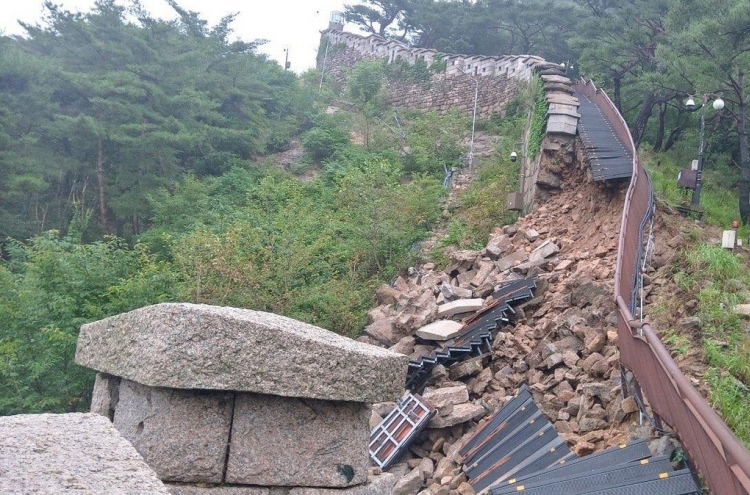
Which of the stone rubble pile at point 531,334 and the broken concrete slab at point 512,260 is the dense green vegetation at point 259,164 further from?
the broken concrete slab at point 512,260

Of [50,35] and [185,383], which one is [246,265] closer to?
[185,383]

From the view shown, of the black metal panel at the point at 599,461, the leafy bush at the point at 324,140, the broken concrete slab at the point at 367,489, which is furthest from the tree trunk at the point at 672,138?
the broken concrete slab at the point at 367,489

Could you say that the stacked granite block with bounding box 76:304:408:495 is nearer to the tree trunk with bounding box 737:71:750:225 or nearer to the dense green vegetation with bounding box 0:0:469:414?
the dense green vegetation with bounding box 0:0:469:414

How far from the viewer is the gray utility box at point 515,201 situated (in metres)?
16.2

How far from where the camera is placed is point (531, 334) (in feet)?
32.4

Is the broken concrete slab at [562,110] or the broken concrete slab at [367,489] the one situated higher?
the broken concrete slab at [562,110]

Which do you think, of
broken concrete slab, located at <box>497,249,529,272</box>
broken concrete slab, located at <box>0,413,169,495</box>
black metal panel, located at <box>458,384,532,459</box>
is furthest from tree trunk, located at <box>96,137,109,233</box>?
broken concrete slab, located at <box>0,413,169,495</box>

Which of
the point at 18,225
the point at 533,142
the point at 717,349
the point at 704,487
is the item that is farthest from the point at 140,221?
the point at 704,487

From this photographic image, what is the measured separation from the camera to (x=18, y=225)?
22.6 meters

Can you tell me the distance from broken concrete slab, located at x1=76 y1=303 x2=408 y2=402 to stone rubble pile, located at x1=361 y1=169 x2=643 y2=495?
→ 4.09m

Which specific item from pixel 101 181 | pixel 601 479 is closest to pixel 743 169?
pixel 601 479

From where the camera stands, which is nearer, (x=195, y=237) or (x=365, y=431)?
(x=365, y=431)

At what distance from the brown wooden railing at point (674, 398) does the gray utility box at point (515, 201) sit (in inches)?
250

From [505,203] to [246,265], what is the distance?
6.36m
